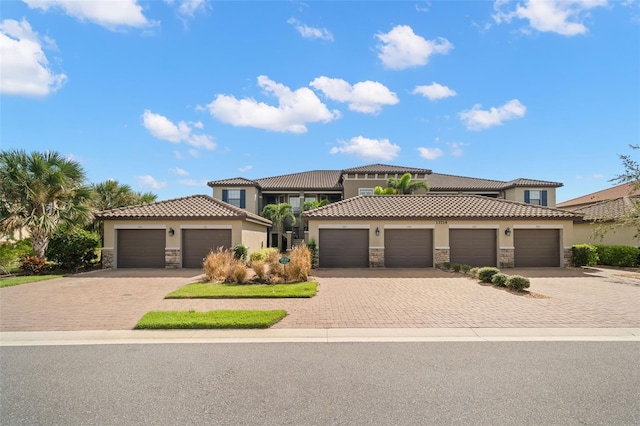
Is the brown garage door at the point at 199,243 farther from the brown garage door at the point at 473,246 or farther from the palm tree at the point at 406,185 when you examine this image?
the palm tree at the point at 406,185

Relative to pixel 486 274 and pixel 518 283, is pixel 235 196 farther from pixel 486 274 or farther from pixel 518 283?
pixel 518 283

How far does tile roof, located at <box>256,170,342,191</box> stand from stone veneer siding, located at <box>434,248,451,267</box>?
1806cm

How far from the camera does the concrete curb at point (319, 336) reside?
254 inches

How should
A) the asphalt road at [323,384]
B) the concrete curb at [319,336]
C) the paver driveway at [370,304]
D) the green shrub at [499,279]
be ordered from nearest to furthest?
the asphalt road at [323,384] < the concrete curb at [319,336] < the paver driveway at [370,304] < the green shrub at [499,279]

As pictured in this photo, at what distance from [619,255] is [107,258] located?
2865 centimetres

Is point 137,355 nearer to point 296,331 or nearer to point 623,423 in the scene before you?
point 296,331

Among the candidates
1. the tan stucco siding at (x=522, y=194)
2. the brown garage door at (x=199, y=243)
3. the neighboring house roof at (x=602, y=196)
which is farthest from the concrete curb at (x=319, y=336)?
the neighboring house roof at (x=602, y=196)

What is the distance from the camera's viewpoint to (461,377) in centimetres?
479

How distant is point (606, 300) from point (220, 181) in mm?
31174

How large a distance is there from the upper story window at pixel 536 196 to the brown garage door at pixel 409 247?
21167mm

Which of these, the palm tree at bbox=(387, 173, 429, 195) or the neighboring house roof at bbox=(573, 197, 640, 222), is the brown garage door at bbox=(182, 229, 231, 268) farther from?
the neighboring house roof at bbox=(573, 197, 640, 222)

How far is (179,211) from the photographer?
18.7 meters

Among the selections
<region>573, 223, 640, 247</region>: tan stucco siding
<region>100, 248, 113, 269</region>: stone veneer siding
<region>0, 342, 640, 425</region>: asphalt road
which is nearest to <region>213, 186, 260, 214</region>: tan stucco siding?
<region>100, 248, 113, 269</region>: stone veneer siding

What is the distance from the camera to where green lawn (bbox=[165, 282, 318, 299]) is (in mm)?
10312
